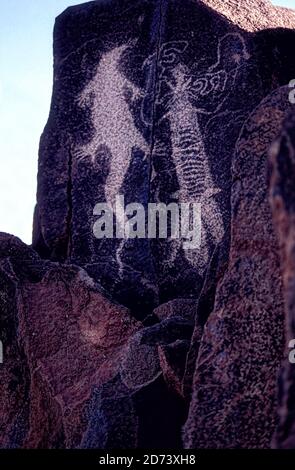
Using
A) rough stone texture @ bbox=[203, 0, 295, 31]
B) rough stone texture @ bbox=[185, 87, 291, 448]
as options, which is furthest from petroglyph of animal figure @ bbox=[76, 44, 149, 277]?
rough stone texture @ bbox=[185, 87, 291, 448]

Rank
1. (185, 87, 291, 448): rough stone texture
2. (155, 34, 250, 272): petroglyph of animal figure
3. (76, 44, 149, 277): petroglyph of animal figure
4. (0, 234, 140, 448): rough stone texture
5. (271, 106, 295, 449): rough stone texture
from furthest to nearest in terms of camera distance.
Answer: (76, 44, 149, 277): petroglyph of animal figure, (155, 34, 250, 272): petroglyph of animal figure, (0, 234, 140, 448): rough stone texture, (185, 87, 291, 448): rough stone texture, (271, 106, 295, 449): rough stone texture

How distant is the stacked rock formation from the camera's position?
1581 millimetres

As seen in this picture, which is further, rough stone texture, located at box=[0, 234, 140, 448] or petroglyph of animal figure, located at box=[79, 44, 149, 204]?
petroglyph of animal figure, located at box=[79, 44, 149, 204]

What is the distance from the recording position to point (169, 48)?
331 cm

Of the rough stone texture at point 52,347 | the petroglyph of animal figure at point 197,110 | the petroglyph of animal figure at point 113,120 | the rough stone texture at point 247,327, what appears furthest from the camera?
the petroglyph of animal figure at point 113,120

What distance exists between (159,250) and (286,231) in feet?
6.87

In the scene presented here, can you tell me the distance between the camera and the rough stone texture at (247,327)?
151 centimetres

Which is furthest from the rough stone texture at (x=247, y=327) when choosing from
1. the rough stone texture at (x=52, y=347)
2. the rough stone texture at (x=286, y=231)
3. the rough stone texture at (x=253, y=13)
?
the rough stone texture at (x=253, y=13)

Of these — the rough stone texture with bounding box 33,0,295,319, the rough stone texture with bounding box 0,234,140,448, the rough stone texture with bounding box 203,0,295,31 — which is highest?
the rough stone texture with bounding box 203,0,295,31

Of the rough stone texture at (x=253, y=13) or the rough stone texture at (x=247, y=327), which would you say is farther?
the rough stone texture at (x=253, y=13)

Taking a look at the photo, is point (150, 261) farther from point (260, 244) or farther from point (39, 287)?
point (260, 244)

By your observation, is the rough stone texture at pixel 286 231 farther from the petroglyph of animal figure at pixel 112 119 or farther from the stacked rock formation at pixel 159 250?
the petroglyph of animal figure at pixel 112 119

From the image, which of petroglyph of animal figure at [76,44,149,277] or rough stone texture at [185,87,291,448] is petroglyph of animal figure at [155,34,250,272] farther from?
rough stone texture at [185,87,291,448]
